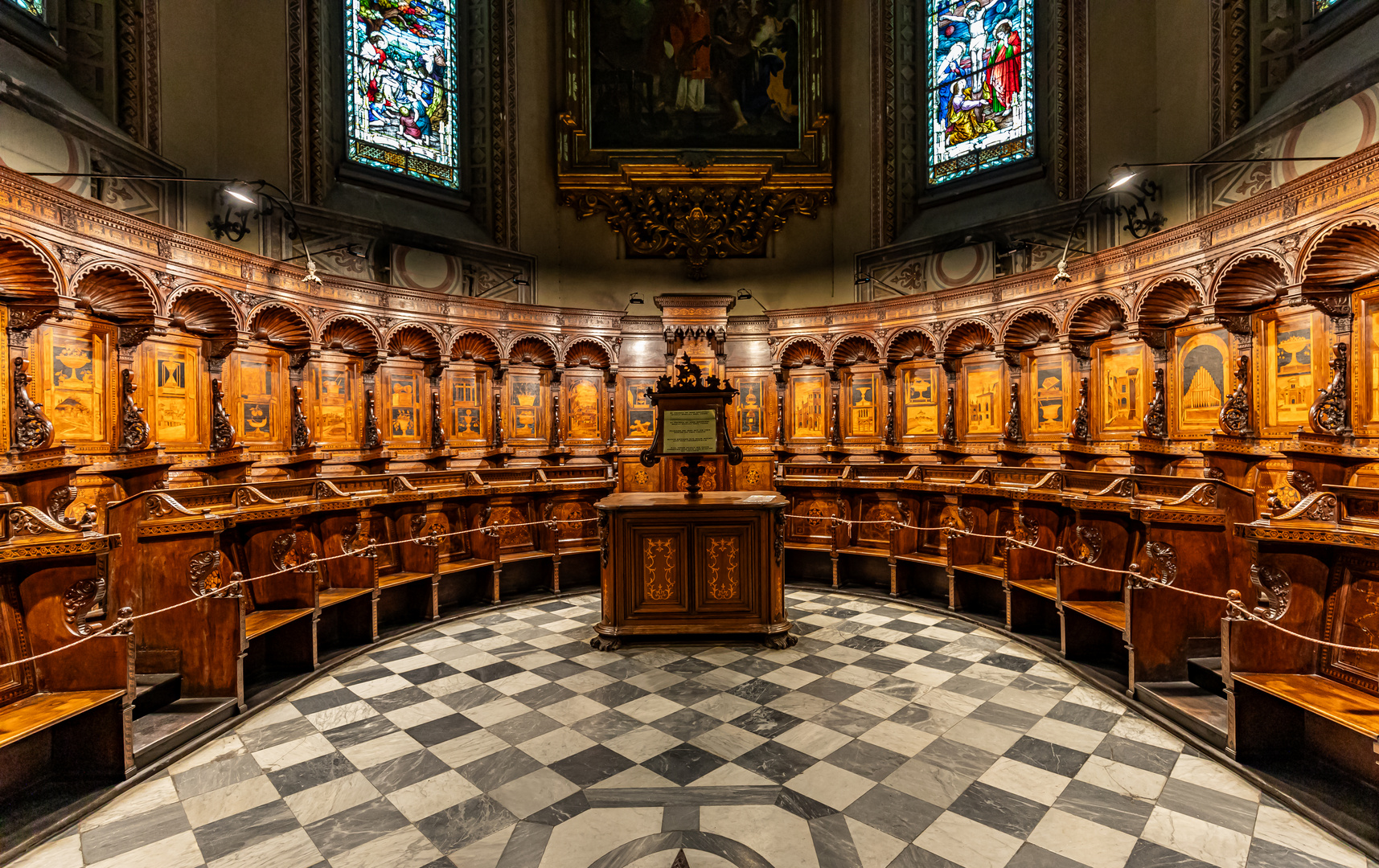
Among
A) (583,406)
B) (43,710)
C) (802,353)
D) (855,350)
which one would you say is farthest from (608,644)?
(855,350)

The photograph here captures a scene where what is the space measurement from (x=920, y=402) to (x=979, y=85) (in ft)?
15.5

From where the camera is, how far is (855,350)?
27.7 feet

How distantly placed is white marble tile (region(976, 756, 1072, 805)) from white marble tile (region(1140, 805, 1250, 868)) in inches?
14.7

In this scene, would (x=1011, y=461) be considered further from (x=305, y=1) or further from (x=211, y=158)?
(x=305, y=1)

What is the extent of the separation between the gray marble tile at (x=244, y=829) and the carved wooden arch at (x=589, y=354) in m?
6.42

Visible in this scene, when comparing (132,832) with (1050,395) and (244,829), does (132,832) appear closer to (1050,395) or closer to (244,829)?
(244,829)

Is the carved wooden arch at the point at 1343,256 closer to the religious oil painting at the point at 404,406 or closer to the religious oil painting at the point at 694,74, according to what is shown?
the religious oil painting at the point at 694,74

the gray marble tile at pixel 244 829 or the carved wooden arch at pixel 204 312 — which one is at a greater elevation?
the carved wooden arch at pixel 204 312

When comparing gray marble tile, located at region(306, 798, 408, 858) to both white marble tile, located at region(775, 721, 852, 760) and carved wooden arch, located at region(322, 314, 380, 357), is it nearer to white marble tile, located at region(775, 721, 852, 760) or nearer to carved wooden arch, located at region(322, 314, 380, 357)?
white marble tile, located at region(775, 721, 852, 760)

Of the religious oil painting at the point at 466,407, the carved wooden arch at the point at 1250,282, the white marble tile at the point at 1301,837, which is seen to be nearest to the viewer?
the white marble tile at the point at 1301,837

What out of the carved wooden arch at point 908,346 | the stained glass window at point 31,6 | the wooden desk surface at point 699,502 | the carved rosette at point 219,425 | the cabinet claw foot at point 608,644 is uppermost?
the stained glass window at point 31,6

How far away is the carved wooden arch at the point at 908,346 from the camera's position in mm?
7840

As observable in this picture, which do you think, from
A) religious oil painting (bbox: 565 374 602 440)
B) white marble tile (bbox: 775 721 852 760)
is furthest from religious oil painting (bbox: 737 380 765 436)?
white marble tile (bbox: 775 721 852 760)

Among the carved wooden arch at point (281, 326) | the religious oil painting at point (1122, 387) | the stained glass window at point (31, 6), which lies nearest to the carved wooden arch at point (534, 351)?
the carved wooden arch at point (281, 326)
